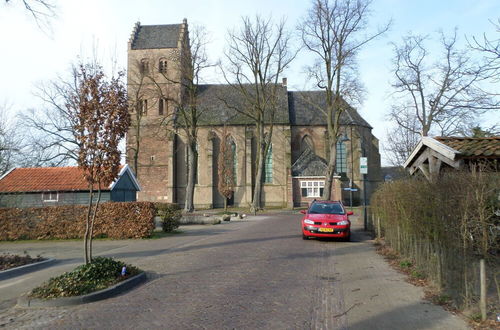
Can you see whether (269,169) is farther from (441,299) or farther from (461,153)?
(441,299)

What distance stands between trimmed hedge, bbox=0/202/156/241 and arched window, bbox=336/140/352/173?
32750mm

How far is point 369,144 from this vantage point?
156 feet

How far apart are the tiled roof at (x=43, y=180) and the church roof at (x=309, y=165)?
994 inches

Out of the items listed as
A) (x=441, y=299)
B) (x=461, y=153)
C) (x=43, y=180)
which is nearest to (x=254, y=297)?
(x=441, y=299)

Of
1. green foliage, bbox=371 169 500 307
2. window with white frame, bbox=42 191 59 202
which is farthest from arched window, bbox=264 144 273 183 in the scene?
green foliage, bbox=371 169 500 307

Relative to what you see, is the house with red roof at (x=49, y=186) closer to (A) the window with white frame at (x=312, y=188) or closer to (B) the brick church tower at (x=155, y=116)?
(B) the brick church tower at (x=155, y=116)

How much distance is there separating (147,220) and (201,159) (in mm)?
30597

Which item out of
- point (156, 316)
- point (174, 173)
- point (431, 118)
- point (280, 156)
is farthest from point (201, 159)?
point (156, 316)

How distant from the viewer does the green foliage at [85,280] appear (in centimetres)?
690

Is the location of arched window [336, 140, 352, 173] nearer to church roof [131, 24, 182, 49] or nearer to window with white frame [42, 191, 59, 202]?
church roof [131, 24, 182, 49]

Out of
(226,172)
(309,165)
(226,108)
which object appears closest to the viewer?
(309,165)

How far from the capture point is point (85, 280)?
291 inches

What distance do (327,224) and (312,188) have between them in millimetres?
29034

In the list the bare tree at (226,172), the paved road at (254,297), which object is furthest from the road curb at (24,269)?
the bare tree at (226,172)
